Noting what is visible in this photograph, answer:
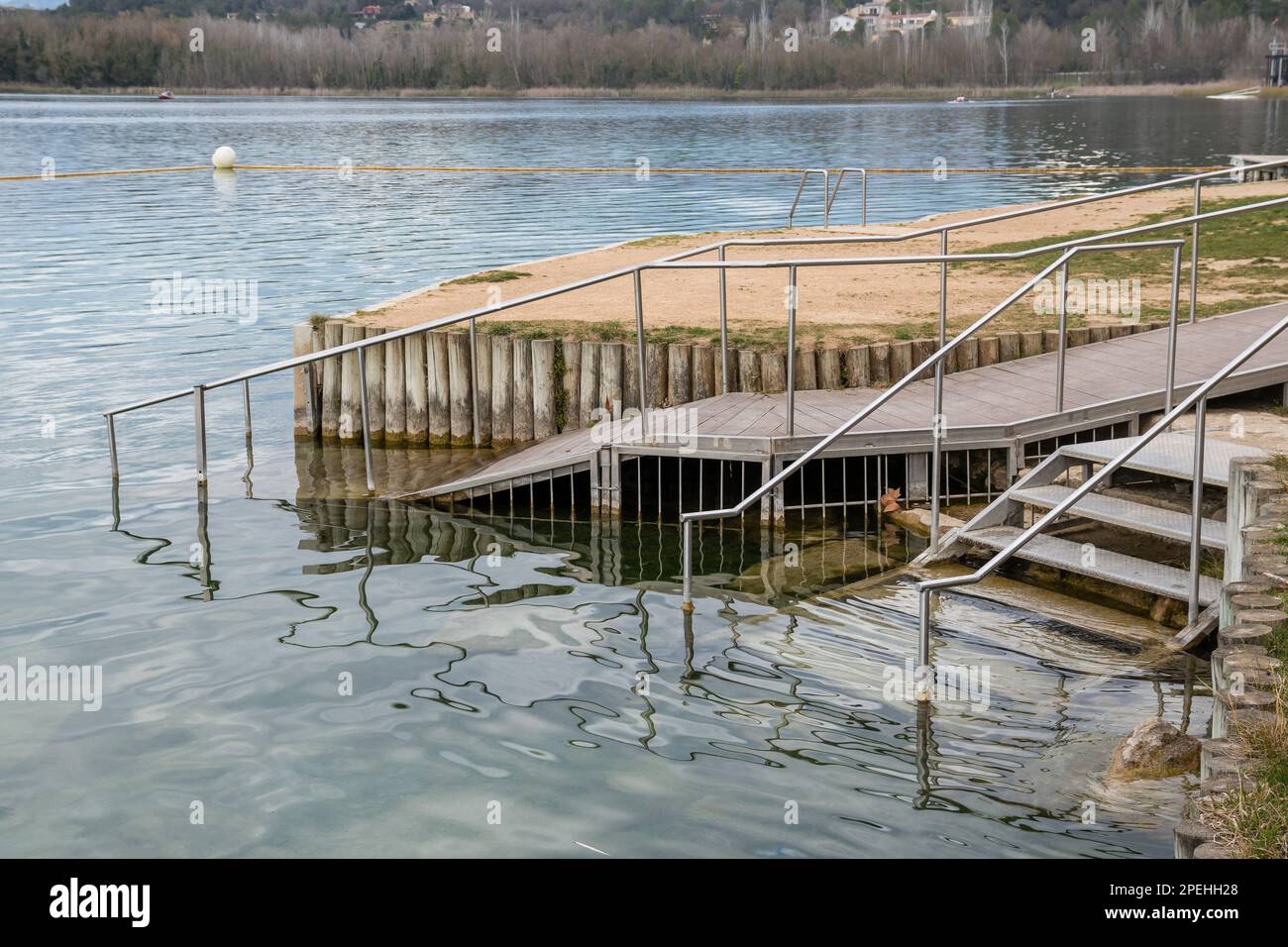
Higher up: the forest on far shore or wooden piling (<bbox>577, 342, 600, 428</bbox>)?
the forest on far shore

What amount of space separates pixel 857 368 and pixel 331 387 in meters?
5.19

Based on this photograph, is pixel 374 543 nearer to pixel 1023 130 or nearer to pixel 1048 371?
pixel 1048 371

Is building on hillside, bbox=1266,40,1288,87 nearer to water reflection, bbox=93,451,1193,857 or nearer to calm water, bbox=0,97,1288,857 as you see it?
calm water, bbox=0,97,1288,857

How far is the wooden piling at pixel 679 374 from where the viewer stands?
513 inches

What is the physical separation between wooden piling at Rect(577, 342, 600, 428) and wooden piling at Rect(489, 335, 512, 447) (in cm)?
73

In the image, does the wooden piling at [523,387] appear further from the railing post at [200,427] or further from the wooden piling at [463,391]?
the railing post at [200,427]

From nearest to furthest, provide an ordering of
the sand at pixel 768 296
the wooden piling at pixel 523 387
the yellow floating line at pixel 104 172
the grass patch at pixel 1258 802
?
the grass patch at pixel 1258 802 → the wooden piling at pixel 523 387 → the sand at pixel 768 296 → the yellow floating line at pixel 104 172

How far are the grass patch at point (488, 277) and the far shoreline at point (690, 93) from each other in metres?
153

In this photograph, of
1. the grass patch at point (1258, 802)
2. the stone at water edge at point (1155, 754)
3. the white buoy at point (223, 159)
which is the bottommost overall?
the stone at water edge at point (1155, 754)

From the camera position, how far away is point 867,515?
1181 cm

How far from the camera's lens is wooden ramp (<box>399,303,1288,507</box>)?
447 inches

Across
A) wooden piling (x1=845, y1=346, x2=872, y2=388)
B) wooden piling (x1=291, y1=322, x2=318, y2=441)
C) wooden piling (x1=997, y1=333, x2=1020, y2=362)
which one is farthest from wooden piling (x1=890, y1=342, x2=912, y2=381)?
A: wooden piling (x1=291, y1=322, x2=318, y2=441)

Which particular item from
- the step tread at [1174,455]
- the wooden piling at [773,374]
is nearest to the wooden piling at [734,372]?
the wooden piling at [773,374]
